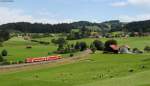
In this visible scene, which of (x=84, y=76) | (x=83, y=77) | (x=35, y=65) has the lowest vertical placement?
(x=35, y=65)

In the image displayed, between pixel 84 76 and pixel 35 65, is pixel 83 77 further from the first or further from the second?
pixel 35 65

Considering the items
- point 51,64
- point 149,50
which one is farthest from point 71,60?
point 149,50

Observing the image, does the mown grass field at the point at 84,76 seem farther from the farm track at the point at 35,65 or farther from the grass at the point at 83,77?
the farm track at the point at 35,65

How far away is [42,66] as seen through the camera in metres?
81.4

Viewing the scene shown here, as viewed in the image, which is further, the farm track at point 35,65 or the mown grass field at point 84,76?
the farm track at point 35,65

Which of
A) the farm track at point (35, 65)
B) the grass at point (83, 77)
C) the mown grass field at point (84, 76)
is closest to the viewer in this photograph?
the grass at point (83, 77)

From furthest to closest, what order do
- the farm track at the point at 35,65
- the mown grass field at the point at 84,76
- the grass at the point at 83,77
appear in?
1. the farm track at the point at 35,65
2. the mown grass field at the point at 84,76
3. the grass at the point at 83,77

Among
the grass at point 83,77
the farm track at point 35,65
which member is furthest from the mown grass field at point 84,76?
the farm track at point 35,65

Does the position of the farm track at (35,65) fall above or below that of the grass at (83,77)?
below

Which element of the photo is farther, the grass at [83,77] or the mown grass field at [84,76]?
the mown grass field at [84,76]

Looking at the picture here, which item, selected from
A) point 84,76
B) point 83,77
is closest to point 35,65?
point 84,76

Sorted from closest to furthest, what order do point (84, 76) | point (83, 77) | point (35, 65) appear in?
point (83, 77) → point (84, 76) → point (35, 65)

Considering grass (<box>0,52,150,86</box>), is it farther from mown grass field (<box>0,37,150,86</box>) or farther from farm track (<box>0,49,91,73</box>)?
farm track (<box>0,49,91,73</box>)

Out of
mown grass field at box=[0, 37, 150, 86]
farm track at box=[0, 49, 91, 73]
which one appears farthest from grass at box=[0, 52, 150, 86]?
farm track at box=[0, 49, 91, 73]
